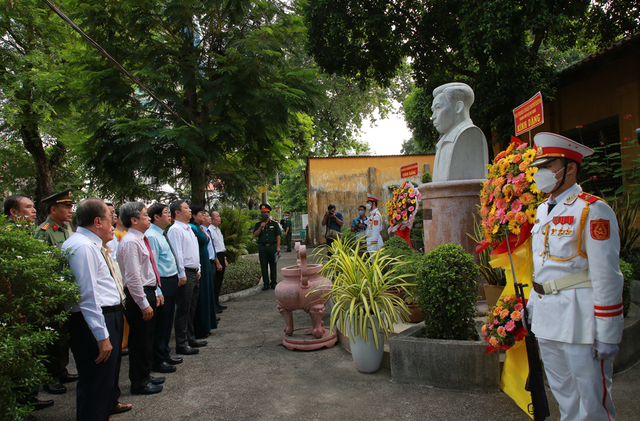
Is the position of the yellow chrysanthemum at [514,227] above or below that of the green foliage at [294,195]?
below

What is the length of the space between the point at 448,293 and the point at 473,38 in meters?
7.07

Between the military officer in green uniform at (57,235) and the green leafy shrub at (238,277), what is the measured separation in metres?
4.62

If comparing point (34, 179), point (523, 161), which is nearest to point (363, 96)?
point (34, 179)

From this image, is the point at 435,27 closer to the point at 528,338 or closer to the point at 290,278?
the point at 290,278

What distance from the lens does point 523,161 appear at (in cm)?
312

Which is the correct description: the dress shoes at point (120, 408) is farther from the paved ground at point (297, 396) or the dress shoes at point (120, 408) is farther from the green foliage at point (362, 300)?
the green foliage at point (362, 300)

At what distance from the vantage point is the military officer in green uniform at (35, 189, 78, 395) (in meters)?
3.82

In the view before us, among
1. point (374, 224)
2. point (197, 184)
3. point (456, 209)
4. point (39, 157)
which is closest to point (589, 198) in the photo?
point (456, 209)

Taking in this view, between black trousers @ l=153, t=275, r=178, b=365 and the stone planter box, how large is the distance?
2.49 meters

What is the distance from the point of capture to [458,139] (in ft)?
18.3

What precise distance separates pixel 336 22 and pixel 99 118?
276 inches

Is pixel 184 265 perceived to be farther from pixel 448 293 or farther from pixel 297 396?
pixel 448 293

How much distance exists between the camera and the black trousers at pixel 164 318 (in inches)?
176

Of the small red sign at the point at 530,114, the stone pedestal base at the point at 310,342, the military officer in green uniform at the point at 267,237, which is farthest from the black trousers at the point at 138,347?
the military officer in green uniform at the point at 267,237
